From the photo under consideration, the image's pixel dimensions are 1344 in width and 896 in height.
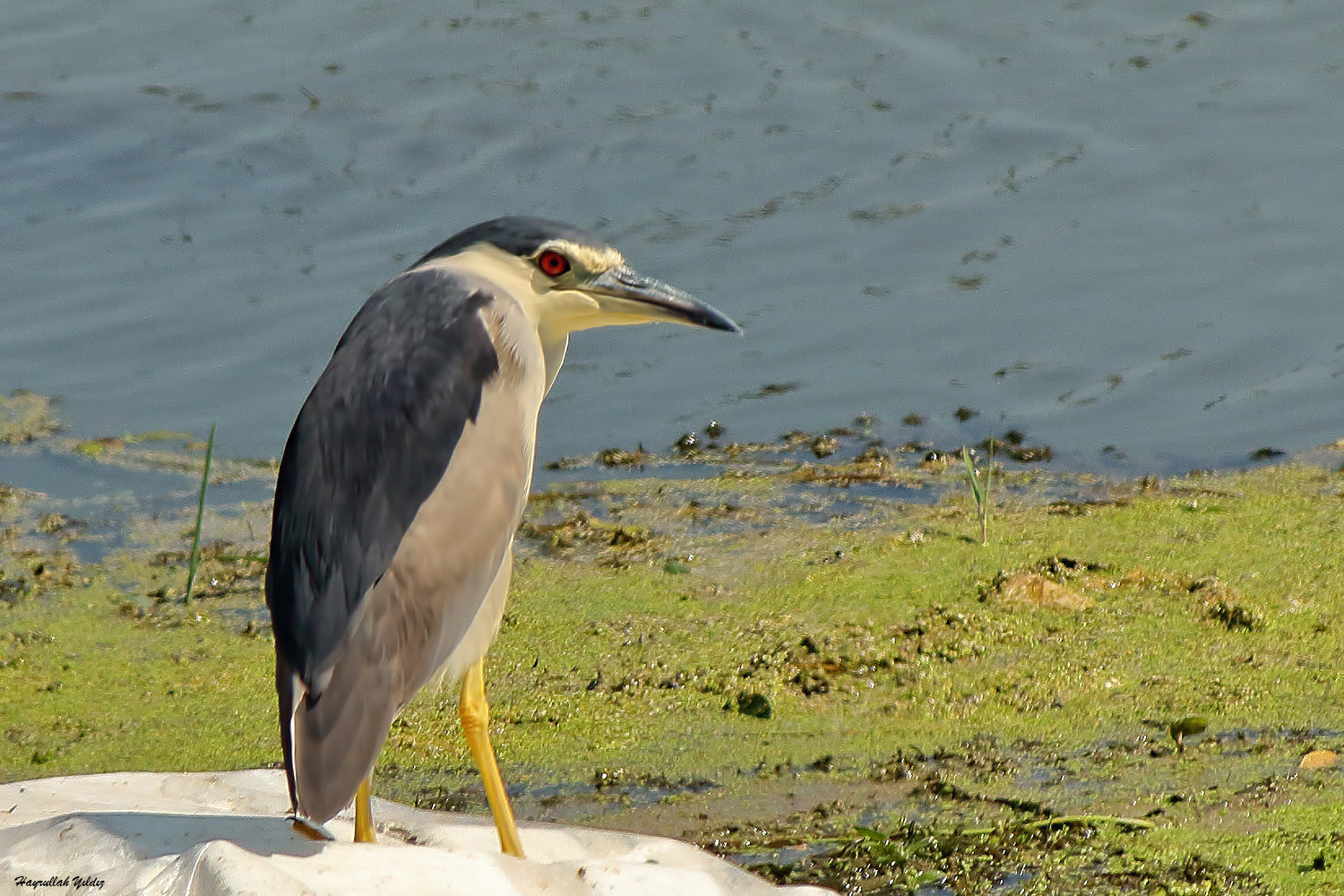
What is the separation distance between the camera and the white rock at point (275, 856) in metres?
2.99

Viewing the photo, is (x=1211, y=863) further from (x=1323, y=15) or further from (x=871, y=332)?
(x=1323, y=15)

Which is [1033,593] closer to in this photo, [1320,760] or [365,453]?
[1320,760]

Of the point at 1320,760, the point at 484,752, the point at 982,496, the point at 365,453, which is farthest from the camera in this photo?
the point at 982,496

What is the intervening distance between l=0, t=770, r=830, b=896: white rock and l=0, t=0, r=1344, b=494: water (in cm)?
281

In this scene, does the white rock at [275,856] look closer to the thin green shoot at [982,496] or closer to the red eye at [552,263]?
the red eye at [552,263]

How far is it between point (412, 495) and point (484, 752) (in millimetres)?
557

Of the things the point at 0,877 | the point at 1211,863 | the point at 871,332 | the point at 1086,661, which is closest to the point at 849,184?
the point at 871,332

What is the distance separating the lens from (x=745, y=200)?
7992 mm

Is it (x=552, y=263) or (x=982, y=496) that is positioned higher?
(x=552, y=263)

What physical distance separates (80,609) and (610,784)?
1.86 m

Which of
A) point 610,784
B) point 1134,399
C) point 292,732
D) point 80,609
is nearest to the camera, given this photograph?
point 292,732

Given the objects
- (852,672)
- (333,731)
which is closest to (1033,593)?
(852,672)

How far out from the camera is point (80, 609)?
200 inches

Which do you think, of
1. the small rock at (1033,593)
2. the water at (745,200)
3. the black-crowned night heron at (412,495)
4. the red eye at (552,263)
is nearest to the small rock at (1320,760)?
the small rock at (1033,593)
